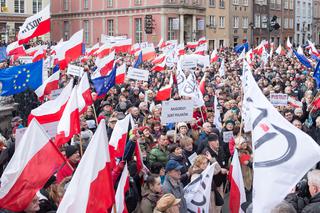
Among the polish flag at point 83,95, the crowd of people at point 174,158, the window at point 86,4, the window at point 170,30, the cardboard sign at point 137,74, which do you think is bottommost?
the crowd of people at point 174,158

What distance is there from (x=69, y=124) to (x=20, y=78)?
523 cm

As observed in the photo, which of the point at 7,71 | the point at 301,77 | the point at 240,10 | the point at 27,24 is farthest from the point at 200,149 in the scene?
the point at 240,10

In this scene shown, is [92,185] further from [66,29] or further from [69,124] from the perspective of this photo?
[66,29]

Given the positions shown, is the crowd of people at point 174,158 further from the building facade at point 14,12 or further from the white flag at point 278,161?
the building facade at point 14,12

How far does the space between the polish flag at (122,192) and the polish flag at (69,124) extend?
1.57m

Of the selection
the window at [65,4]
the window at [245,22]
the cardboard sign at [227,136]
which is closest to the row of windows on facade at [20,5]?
the window at [65,4]

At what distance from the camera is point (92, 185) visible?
201 inches

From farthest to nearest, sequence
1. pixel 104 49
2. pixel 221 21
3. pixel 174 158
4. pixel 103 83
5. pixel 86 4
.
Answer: pixel 86 4 < pixel 221 21 < pixel 104 49 < pixel 103 83 < pixel 174 158

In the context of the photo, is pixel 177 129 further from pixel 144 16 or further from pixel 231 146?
pixel 144 16

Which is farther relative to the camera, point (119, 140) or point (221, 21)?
point (221, 21)

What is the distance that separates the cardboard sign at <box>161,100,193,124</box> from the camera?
9.45 meters

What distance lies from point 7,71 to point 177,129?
193 inches

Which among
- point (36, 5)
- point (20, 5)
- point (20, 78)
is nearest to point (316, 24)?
point (36, 5)

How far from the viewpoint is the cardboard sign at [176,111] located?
31.0 feet
